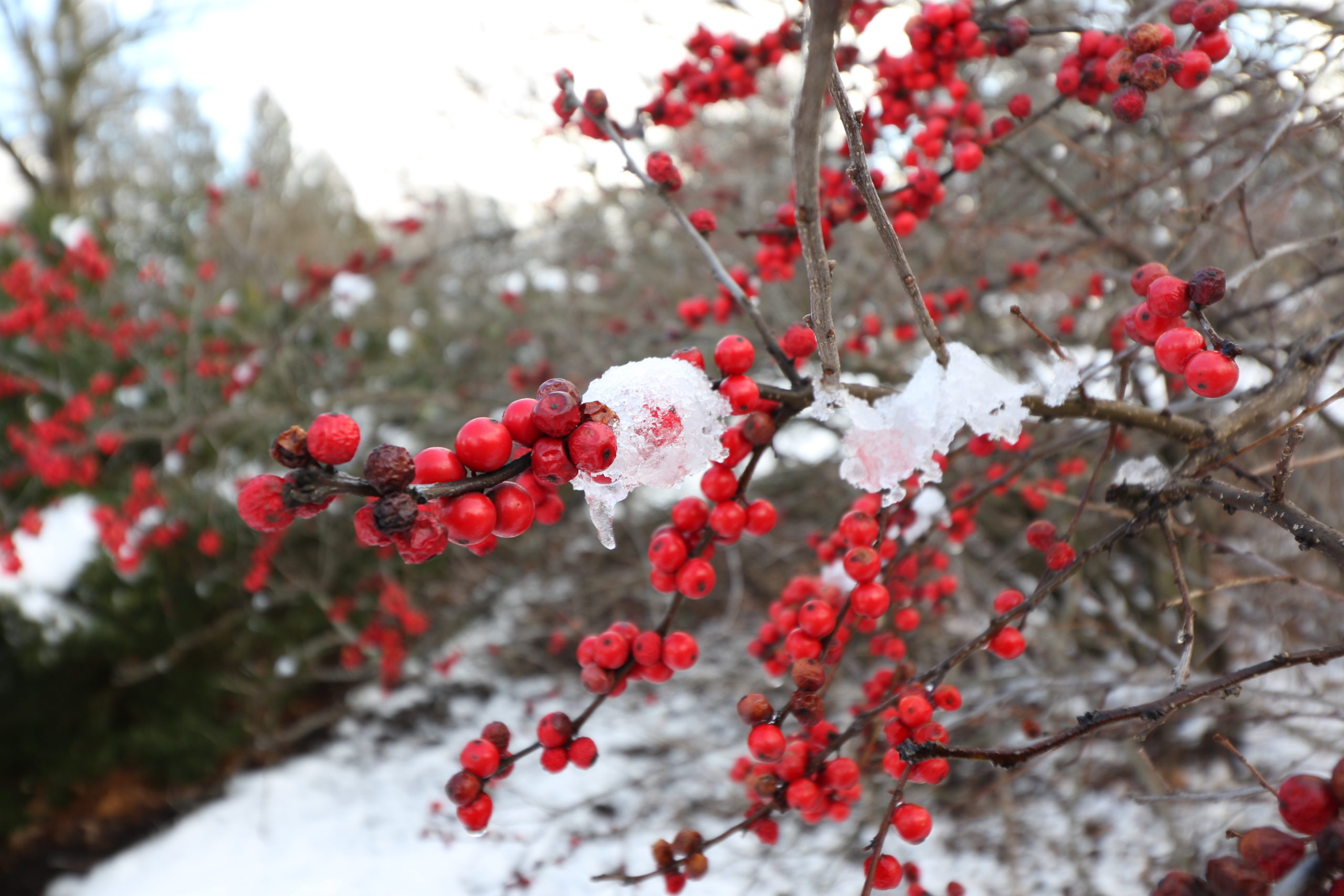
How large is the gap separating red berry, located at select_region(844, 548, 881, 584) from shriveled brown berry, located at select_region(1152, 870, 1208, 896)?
1.93ft

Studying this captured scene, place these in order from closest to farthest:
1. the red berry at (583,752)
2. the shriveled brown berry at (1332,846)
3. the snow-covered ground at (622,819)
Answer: the shriveled brown berry at (1332,846) → the red berry at (583,752) → the snow-covered ground at (622,819)

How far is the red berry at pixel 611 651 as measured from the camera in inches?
51.3

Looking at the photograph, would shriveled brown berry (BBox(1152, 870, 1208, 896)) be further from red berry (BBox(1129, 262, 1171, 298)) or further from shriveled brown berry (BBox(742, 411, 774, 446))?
red berry (BBox(1129, 262, 1171, 298))

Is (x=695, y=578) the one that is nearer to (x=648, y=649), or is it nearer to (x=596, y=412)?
(x=648, y=649)

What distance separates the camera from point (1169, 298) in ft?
3.59

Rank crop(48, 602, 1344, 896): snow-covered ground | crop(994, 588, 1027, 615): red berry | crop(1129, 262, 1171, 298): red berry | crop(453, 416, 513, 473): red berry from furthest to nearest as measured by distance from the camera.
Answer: crop(48, 602, 1344, 896): snow-covered ground
crop(994, 588, 1027, 615): red berry
crop(1129, 262, 1171, 298): red berry
crop(453, 416, 513, 473): red berry

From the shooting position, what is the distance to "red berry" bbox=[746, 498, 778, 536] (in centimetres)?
134

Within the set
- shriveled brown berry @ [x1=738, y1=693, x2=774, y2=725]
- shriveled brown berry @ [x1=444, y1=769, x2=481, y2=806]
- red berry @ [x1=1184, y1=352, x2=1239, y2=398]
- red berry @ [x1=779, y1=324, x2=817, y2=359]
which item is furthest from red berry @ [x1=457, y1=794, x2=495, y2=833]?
red berry @ [x1=1184, y1=352, x2=1239, y2=398]

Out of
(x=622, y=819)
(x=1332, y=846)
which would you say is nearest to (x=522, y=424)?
(x=1332, y=846)

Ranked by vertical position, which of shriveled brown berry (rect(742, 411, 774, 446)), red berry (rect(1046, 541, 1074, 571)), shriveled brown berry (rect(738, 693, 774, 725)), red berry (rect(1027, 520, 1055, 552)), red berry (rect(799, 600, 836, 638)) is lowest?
shriveled brown berry (rect(738, 693, 774, 725))

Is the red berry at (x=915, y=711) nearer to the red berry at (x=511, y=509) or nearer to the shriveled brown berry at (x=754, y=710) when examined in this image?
the shriveled brown berry at (x=754, y=710)

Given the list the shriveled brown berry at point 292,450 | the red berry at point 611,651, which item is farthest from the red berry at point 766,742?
the shriveled brown berry at point 292,450

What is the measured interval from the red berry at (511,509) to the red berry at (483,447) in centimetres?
3

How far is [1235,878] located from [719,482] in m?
0.84
